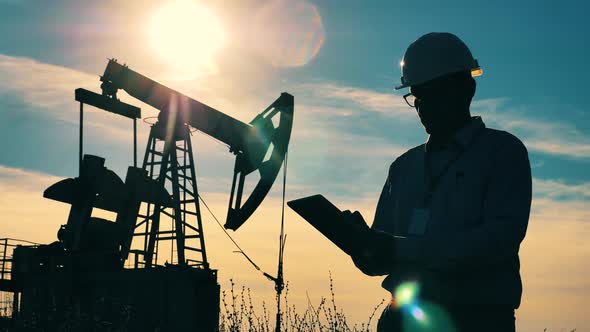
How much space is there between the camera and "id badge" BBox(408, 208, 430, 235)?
303cm

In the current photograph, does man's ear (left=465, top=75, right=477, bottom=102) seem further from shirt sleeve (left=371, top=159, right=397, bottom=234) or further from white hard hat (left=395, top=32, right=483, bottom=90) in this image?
shirt sleeve (left=371, top=159, right=397, bottom=234)

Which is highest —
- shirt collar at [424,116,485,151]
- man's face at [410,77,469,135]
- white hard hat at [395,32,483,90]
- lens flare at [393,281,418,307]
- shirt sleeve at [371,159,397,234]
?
white hard hat at [395,32,483,90]

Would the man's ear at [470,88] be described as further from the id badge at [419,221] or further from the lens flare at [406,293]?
the lens flare at [406,293]

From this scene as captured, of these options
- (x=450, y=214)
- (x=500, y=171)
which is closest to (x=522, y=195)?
(x=500, y=171)

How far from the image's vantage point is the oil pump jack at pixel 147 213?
838 inches

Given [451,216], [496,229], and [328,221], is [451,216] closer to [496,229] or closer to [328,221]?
[496,229]

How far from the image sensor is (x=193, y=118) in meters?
23.0

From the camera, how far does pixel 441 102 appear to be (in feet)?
10.4

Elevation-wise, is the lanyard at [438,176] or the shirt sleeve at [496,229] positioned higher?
the lanyard at [438,176]

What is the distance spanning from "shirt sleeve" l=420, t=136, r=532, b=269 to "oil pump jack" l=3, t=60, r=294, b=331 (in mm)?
18716

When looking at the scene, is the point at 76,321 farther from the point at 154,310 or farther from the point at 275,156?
the point at 275,156

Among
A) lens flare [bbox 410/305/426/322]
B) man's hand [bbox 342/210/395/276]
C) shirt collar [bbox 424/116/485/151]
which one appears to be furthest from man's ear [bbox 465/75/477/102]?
lens flare [bbox 410/305/426/322]

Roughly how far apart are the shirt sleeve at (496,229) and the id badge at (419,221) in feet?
0.85

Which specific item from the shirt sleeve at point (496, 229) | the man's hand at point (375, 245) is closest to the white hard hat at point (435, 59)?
the shirt sleeve at point (496, 229)
